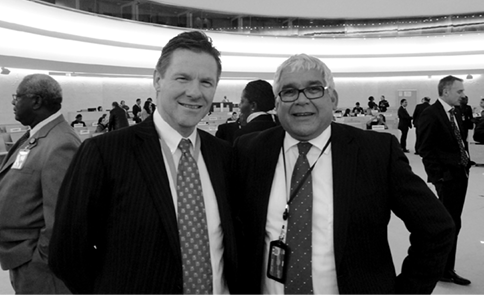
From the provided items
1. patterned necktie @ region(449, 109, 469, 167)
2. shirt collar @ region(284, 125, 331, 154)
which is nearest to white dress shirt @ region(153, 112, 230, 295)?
shirt collar @ region(284, 125, 331, 154)

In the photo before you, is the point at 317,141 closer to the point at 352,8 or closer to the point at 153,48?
the point at 153,48

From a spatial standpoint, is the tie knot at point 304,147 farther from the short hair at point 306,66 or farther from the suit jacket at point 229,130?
the suit jacket at point 229,130

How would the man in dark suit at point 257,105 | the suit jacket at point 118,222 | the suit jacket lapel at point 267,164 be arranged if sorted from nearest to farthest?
the suit jacket at point 118,222 → the suit jacket lapel at point 267,164 → the man in dark suit at point 257,105

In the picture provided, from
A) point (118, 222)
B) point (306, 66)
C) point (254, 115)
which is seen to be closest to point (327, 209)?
point (306, 66)

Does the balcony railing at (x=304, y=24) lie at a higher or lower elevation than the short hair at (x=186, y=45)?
higher

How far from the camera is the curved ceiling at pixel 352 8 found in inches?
757

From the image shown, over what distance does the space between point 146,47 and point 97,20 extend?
2.68 metres

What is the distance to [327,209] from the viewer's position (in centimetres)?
163

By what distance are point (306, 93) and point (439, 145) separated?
107 inches

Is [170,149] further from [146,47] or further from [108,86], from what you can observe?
[108,86]

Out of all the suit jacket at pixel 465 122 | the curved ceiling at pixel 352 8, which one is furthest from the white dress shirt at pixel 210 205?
the curved ceiling at pixel 352 8

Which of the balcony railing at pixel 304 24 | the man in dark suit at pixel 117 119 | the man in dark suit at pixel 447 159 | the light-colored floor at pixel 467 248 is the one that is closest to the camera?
the light-colored floor at pixel 467 248

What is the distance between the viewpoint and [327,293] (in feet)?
5.23

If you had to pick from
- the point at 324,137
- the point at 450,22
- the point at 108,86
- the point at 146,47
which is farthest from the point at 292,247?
the point at 450,22
